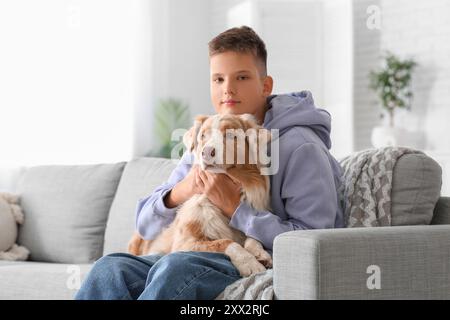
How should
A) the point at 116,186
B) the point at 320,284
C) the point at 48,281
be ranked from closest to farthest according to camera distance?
the point at 320,284 → the point at 48,281 → the point at 116,186

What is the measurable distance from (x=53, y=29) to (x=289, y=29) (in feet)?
6.13

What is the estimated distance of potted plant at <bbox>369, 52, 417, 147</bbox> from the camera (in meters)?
5.50

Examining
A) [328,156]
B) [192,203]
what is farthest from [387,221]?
[192,203]

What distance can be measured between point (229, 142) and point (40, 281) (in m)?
1.23

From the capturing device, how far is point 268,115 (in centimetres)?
239

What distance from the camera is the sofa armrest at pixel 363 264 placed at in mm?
1854

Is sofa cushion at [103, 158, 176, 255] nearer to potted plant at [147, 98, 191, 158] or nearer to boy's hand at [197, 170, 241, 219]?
boy's hand at [197, 170, 241, 219]

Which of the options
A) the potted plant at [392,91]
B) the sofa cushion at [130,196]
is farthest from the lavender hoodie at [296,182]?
the potted plant at [392,91]

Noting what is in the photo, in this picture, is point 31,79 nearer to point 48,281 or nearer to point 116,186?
point 116,186

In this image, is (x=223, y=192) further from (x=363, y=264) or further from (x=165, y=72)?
(x=165, y=72)

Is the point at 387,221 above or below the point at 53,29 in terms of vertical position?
below

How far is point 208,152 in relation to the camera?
2148mm
